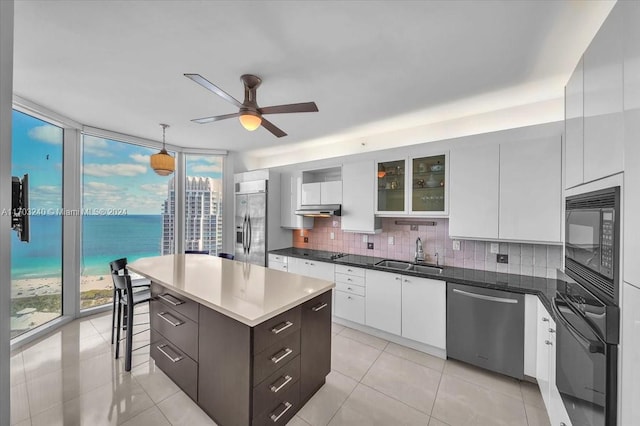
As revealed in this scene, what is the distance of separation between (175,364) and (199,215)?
9.73 feet

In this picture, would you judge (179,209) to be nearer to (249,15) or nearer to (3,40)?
(249,15)

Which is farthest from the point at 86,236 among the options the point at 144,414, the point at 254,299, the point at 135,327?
the point at 254,299

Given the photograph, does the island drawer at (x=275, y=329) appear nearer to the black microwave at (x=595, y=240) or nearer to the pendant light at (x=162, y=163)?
the black microwave at (x=595, y=240)

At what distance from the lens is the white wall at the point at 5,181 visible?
693 millimetres

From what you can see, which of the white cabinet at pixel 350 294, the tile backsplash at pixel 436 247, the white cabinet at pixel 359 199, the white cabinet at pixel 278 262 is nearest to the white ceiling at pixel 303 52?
the white cabinet at pixel 359 199

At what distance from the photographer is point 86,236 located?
3506mm

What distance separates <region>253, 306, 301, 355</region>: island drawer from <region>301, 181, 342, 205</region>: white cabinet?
6.81ft

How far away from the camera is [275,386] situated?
159cm

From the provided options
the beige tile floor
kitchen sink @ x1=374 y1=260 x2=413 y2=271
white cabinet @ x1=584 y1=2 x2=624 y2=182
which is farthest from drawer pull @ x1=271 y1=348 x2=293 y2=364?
white cabinet @ x1=584 y1=2 x2=624 y2=182

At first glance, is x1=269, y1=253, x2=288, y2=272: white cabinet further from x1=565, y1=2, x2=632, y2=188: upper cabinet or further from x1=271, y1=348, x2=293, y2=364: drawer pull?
x1=565, y1=2, x2=632, y2=188: upper cabinet

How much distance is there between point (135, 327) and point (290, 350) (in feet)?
8.49

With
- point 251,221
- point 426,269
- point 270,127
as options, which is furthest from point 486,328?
point 251,221

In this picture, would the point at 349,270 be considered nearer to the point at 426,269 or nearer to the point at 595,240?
the point at 426,269

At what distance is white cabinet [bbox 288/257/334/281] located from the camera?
3332mm
